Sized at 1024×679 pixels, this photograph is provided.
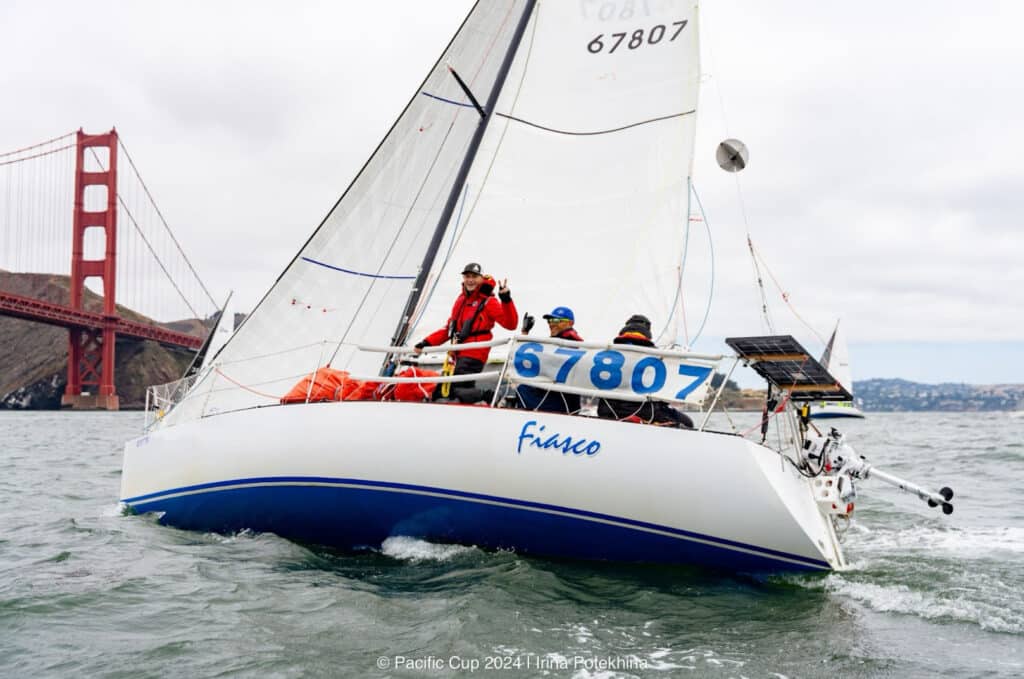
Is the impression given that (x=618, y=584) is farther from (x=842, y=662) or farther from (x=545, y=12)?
(x=545, y=12)

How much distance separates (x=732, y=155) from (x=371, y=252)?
2989mm

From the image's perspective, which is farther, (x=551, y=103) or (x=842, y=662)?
(x=551, y=103)

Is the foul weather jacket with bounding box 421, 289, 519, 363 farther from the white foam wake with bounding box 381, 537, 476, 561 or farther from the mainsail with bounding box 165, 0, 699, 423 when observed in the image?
the white foam wake with bounding box 381, 537, 476, 561

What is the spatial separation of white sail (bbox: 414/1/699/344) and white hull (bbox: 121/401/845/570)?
227 cm

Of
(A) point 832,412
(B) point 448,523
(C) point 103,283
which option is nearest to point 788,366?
(B) point 448,523

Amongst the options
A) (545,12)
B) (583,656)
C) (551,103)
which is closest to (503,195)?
(551,103)

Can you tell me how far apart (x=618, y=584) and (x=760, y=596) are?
708 mm

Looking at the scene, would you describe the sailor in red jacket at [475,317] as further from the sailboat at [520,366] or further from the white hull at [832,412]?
the white hull at [832,412]

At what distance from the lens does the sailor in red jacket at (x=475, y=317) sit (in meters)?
5.57

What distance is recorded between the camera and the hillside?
50.0 meters

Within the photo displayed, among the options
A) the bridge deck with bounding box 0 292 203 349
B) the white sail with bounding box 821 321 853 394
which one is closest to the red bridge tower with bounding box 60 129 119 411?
the bridge deck with bounding box 0 292 203 349

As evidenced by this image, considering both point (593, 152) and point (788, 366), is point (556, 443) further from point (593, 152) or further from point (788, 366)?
point (593, 152)

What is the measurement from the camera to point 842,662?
3.44 meters

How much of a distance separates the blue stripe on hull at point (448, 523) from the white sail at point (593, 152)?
237 cm
